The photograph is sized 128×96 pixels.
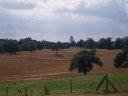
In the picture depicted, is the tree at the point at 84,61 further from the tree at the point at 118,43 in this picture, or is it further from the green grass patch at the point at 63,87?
the tree at the point at 118,43

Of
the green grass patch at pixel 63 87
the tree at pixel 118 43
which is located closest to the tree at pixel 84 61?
the green grass patch at pixel 63 87

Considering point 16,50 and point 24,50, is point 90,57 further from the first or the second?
point 24,50

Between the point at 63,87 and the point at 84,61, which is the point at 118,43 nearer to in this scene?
the point at 84,61

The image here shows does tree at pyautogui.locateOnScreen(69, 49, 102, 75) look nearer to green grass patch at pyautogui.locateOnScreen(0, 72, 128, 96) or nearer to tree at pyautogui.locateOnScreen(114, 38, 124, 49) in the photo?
green grass patch at pyautogui.locateOnScreen(0, 72, 128, 96)

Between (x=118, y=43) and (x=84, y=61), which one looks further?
(x=118, y=43)

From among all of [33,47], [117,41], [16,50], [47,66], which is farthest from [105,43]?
[47,66]

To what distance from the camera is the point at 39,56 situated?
15162 cm

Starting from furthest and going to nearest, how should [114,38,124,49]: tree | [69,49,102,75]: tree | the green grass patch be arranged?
1. [114,38,124,49]: tree
2. [69,49,102,75]: tree
3. the green grass patch

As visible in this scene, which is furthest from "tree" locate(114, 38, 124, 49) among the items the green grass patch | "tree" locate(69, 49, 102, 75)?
the green grass patch

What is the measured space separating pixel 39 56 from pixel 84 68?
70289 millimetres

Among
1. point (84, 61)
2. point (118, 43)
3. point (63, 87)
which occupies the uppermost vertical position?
point (118, 43)

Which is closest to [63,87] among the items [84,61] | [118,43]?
[84,61]

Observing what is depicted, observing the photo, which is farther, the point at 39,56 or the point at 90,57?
the point at 39,56

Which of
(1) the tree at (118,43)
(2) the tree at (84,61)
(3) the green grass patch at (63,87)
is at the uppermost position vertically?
(1) the tree at (118,43)
